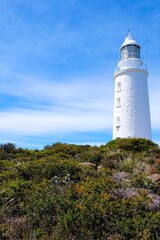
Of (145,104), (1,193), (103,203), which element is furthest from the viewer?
(145,104)

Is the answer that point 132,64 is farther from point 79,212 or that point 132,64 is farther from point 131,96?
point 79,212

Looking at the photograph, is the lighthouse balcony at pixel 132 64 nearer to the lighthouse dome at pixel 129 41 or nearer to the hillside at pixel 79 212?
the lighthouse dome at pixel 129 41

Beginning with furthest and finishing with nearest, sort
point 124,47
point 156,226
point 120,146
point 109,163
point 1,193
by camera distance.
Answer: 1. point 124,47
2. point 120,146
3. point 109,163
4. point 1,193
5. point 156,226

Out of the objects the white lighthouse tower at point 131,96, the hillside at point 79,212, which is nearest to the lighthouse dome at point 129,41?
the white lighthouse tower at point 131,96

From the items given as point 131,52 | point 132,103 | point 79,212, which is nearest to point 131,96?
point 132,103

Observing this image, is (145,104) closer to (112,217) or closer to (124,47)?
(124,47)

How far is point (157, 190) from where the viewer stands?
6.36 m

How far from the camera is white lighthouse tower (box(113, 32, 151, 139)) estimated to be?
21391 mm

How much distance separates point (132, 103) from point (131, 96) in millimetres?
563

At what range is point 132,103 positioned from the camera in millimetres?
21766

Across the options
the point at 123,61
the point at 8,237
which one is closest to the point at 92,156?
the point at 8,237

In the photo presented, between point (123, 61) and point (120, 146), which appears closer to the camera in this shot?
point (120, 146)

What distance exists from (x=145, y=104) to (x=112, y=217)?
1853 centimetres

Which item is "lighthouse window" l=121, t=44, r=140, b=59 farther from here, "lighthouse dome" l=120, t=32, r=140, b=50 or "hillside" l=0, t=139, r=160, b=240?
"hillside" l=0, t=139, r=160, b=240
